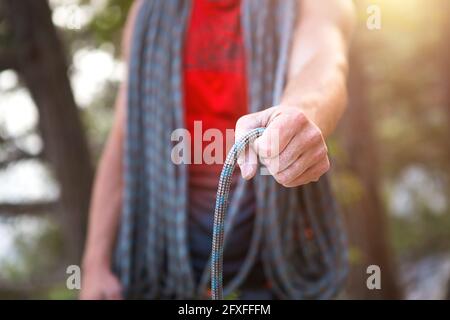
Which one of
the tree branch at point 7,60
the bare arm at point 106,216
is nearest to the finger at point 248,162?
the bare arm at point 106,216

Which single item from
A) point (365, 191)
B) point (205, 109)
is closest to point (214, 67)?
point (205, 109)

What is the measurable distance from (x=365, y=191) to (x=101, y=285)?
2384mm

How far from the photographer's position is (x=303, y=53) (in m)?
1.44

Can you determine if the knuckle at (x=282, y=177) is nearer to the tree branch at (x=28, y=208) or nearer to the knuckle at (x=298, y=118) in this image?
the knuckle at (x=298, y=118)

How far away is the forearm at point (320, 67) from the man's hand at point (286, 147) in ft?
0.44

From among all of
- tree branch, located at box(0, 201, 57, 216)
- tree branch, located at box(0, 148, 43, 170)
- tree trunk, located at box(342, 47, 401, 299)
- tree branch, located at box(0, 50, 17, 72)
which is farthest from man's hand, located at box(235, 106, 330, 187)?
tree branch, located at box(0, 201, 57, 216)

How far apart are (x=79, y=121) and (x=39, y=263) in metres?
2.73

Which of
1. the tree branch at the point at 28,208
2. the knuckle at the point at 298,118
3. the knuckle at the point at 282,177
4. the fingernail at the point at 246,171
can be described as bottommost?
the tree branch at the point at 28,208

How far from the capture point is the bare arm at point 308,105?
102cm

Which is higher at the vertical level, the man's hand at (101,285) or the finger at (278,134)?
the finger at (278,134)

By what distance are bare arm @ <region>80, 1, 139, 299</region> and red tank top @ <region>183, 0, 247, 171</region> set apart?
0.59 ft

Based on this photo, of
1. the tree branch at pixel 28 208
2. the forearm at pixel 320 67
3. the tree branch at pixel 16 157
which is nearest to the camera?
the forearm at pixel 320 67

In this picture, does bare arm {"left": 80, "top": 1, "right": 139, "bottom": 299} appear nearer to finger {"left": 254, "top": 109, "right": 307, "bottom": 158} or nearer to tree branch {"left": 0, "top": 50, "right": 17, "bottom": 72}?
finger {"left": 254, "top": 109, "right": 307, "bottom": 158}

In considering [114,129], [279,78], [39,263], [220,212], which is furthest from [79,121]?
[39,263]
